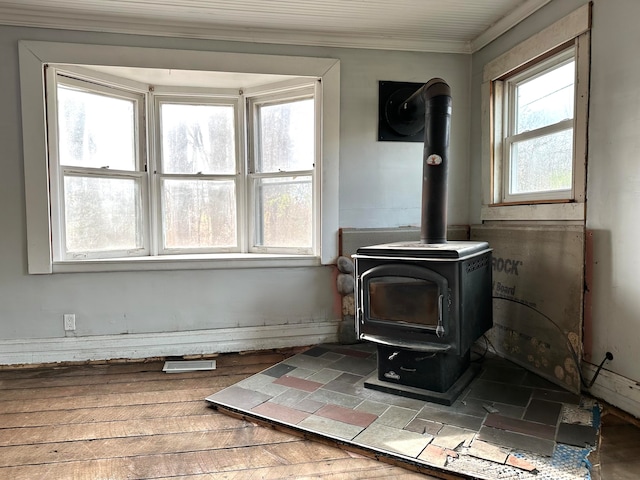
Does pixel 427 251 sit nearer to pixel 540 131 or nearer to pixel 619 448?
pixel 619 448

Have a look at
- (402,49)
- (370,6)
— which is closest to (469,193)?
(402,49)

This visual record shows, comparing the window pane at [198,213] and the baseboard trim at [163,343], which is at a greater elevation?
the window pane at [198,213]

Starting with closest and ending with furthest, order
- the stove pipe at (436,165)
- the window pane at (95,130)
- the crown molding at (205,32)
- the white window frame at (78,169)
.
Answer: the stove pipe at (436,165)
the crown molding at (205,32)
the white window frame at (78,169)
the window pane at (95,130)

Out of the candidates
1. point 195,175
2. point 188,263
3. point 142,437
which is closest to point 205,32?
point 195,175

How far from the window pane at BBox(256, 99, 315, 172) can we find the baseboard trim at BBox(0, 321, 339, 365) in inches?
51.8

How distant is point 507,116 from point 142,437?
312cm

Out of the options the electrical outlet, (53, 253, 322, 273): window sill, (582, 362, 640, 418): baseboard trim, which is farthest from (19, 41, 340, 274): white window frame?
(582, 362, 640, 418): baseboard trim

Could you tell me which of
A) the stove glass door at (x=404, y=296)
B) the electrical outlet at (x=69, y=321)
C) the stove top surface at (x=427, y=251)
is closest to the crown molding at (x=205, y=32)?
the stove top surface at (x=427, y=251)

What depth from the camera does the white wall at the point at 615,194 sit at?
1.97m

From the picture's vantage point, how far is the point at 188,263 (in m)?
2.97

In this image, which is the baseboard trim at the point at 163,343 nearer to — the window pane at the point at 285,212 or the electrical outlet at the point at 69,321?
the electrical outlet at the point at 69,321

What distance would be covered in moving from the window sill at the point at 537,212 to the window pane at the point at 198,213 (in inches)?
81.3

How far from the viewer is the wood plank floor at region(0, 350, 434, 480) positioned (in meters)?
1.64

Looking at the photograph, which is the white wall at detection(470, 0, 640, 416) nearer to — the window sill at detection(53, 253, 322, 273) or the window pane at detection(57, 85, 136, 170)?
the window sill at detection(53, 253, 322, 273)
